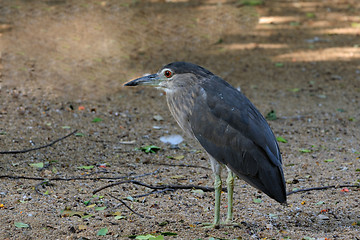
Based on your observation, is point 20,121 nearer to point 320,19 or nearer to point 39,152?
point 39,152

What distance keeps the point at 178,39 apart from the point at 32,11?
323cm

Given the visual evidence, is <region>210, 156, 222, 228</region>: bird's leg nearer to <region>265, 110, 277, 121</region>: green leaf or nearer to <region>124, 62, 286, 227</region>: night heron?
<region>124, 62, 286, 227</region>: night heron

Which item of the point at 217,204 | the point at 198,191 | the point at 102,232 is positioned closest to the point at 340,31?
the point at 198,191

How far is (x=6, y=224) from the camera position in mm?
4078

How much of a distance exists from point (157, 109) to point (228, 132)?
4.04 meters

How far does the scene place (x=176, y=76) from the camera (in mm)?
4605

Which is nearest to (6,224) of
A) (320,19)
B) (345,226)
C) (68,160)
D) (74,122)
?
(68,160)

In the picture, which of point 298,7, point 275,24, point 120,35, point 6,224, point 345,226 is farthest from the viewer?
point 298,7

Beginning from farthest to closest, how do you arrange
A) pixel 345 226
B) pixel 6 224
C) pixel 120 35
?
1. pixel 120 35
2. pixel 345 226
3. pixel 6 224

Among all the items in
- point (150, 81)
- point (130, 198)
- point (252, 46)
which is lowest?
point (252, 46)

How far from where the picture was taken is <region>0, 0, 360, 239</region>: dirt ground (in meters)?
4.47

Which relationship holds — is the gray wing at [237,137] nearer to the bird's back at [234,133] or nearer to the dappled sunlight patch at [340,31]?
the bird's back at [234,133]

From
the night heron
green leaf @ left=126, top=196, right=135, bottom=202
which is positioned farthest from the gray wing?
green leaf @ left=126, top=196, right=135, bottom=202

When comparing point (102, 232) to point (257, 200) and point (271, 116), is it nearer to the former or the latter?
point (257, 200)
